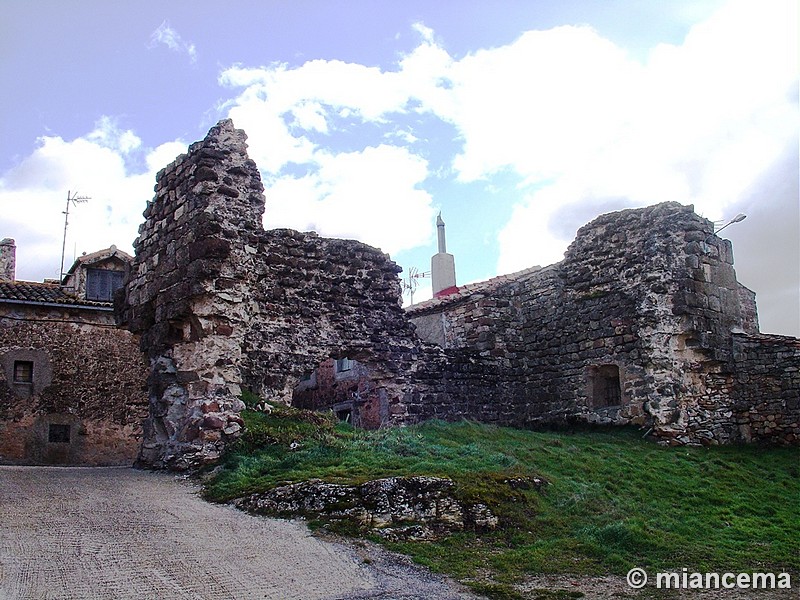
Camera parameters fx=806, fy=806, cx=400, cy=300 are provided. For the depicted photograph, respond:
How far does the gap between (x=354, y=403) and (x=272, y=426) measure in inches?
294

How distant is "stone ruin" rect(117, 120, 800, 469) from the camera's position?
1144 cm

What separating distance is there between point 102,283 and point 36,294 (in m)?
2.93

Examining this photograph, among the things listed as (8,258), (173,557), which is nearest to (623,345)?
(173,557)

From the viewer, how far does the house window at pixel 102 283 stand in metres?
24.3

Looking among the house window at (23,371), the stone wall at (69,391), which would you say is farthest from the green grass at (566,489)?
the house window at (23,371)

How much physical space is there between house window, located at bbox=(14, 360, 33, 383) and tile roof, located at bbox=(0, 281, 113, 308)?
1.63 metres

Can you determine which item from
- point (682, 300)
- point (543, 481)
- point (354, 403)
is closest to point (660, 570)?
point (543, 481)

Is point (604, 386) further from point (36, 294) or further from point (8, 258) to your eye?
point (8, 258)

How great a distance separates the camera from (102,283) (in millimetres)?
24625

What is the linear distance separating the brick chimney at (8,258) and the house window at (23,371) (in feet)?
18.0

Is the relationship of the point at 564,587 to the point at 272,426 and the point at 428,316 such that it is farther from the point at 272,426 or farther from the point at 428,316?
the point at 428,316

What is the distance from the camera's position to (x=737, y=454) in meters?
13.3

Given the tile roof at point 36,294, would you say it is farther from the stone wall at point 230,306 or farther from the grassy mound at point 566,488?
the grassy mound at point 566,488

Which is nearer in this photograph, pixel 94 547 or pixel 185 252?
pixel 94 547
